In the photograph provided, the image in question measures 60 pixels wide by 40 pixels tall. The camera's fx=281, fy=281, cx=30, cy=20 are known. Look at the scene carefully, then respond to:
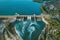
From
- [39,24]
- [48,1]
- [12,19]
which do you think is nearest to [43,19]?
[39,24]

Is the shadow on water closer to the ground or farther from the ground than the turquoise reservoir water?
closer to the ground

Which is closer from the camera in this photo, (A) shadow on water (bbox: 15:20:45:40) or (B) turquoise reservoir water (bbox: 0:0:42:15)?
(A) shadow on water (bbox: 15:20:45:40)

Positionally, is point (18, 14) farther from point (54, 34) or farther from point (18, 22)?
point (54, 34)

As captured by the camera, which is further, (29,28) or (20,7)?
(20,7)

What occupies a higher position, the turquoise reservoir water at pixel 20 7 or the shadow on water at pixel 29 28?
the turquoise reservoir water at pixel 20 7

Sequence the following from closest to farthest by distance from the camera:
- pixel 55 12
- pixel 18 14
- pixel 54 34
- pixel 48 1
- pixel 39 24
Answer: pixel 54 34 → pixel 39 24 → pixel 18 14 → pixel 55 12 → pixel 48 1
